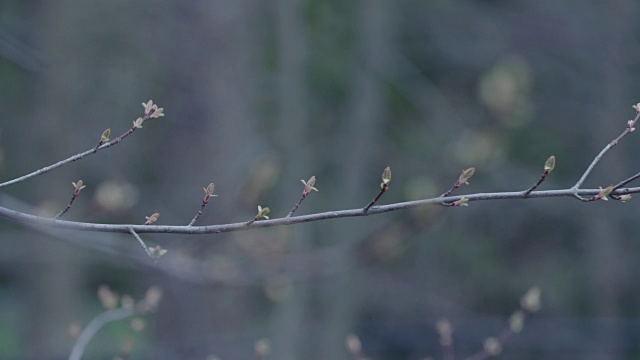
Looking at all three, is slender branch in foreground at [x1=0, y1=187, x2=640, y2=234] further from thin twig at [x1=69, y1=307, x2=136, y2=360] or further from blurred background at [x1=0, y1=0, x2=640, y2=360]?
blurred background at [x1=0, y1=0, x2=640, y2=360]

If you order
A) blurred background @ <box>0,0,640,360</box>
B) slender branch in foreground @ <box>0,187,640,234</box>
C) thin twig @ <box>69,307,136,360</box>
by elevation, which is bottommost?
slender branch in foreground @ <box>0,187,640,234</box>

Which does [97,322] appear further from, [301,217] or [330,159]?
[330,159]

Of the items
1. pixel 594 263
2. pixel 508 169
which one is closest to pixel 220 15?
pixel 508 169

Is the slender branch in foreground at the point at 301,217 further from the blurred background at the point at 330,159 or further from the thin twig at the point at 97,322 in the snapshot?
the blurred background at the point at 330,159

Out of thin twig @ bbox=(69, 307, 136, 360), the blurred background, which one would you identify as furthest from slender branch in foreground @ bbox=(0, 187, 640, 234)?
the blurred background

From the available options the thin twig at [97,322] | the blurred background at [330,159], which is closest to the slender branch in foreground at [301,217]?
the thin twig at [97,322]

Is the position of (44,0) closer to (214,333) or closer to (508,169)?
(214,333)

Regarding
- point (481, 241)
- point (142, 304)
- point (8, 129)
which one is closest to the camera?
point (142, 304)

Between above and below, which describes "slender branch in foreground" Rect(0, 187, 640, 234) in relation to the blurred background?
below
